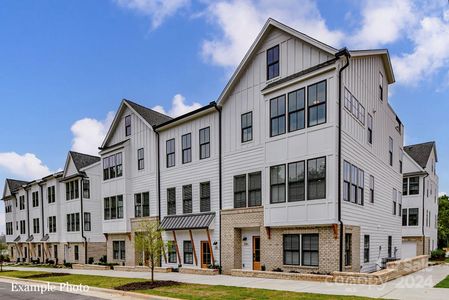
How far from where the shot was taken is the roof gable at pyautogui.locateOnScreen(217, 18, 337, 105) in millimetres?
15923

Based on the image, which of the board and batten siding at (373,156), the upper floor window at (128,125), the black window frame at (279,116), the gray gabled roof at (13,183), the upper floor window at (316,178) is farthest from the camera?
the gray gabled roof at (13,183)

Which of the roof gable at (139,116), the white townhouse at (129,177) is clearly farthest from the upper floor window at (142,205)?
the roof gable at (139,116)

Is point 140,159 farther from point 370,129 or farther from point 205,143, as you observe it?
point 370,129

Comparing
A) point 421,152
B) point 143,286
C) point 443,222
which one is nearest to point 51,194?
point 143,286

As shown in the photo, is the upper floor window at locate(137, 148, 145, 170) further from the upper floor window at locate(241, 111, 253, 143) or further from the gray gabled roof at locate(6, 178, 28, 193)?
the gray gabled roof at locate(6, 178, 28, 193)

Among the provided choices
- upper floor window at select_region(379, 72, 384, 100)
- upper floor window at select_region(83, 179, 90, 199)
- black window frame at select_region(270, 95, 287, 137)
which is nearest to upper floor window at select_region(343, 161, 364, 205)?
black window frame at select_region(270, 95, 287, 137)

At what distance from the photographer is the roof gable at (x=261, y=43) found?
1592 cm

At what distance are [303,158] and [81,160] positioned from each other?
87.1 ft

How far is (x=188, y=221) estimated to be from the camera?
2162 centimetres

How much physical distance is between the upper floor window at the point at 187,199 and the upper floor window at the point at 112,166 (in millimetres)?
6894

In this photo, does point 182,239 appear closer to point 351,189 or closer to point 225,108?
point 225,108

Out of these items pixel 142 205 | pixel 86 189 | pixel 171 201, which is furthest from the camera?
pixel 86 189

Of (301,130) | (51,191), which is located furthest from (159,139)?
(51,191)

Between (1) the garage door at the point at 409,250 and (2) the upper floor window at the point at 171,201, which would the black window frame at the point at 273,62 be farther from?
(1) the garage door at the point at 409,250
